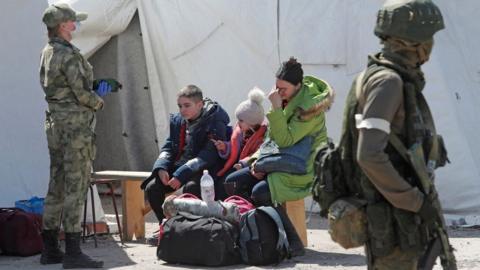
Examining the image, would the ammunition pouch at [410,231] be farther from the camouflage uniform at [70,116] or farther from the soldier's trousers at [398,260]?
the camouflage uniform at [70,116]

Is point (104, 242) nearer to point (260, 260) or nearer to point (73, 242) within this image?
point (73, 242)

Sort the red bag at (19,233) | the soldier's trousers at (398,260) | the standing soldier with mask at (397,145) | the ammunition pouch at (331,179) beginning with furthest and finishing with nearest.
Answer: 1. the red bag at (19,233)
2. the ammunition pouch at (331,179)
3. the soldier's trousers at (398,260)
4. the standing soldier with mask at (397,145)

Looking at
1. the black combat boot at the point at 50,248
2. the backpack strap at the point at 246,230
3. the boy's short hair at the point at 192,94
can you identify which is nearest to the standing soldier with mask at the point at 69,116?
the black combat boot at the point at 50,248

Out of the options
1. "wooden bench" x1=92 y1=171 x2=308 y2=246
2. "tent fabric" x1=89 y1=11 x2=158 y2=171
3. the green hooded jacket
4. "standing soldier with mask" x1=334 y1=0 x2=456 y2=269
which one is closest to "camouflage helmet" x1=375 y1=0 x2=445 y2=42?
"standing soldier with mask" x1=334 y1=0 x2=456 y2=269

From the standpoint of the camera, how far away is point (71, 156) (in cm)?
696

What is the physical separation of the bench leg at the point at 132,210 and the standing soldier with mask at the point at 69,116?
3.94 feet

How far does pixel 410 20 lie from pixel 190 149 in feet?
13.2

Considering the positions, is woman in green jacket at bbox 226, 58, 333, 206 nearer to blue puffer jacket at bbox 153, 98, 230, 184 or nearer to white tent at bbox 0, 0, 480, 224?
blue puffer jacket at bbox 153, 98, 230, 184

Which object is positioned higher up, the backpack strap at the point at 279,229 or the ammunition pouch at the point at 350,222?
the ammunition pouch at the point at 350,222

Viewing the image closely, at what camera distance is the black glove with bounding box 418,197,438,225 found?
3.81 metres

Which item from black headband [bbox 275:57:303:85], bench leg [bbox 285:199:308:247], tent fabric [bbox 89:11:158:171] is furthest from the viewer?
tent fabric [bbox 89:11:158:171]

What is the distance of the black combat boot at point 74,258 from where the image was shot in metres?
6.90

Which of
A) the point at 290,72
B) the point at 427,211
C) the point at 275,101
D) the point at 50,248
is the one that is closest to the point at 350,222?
the point at 427,211

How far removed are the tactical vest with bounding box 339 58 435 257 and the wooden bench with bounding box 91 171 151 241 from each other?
14.4 feet
